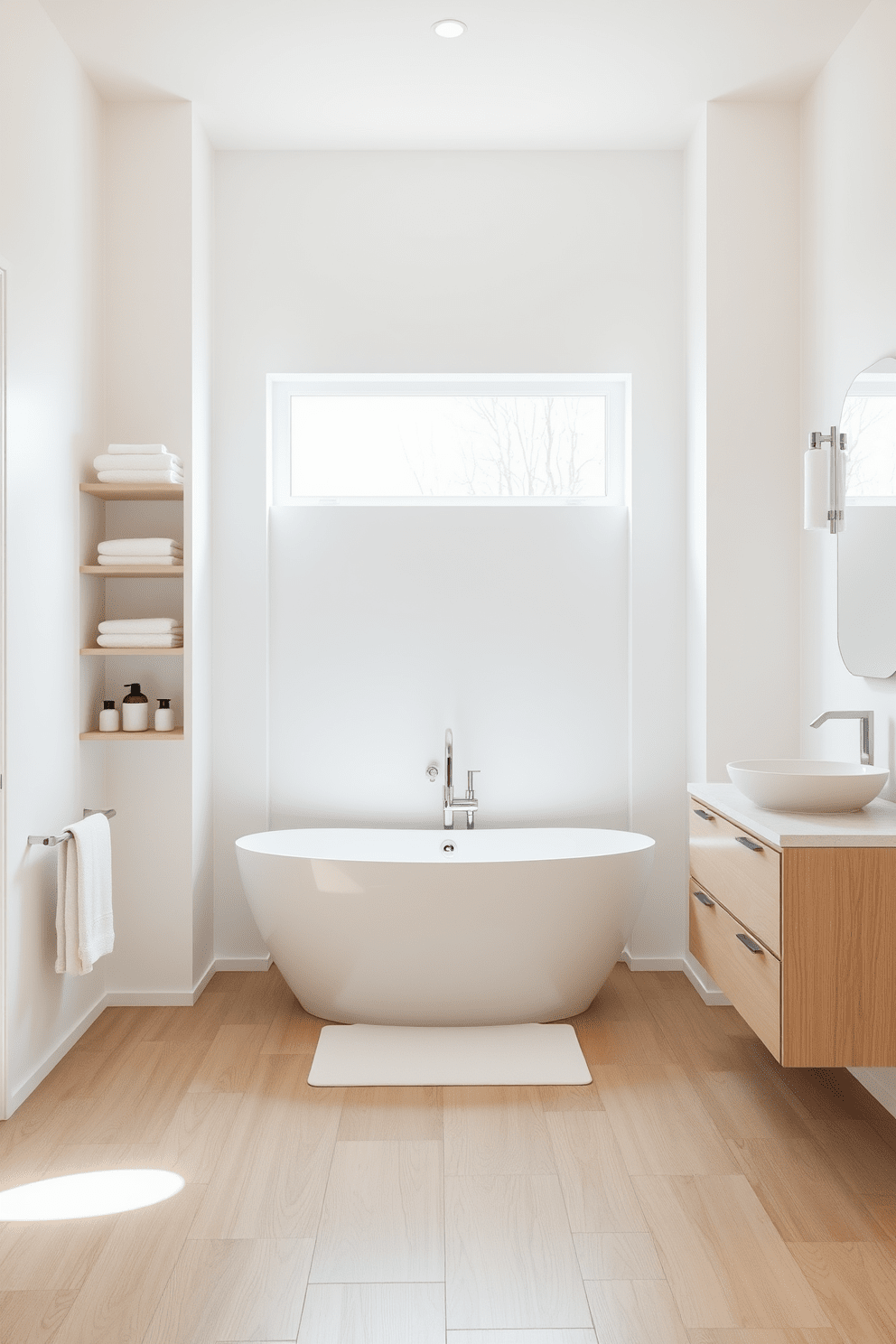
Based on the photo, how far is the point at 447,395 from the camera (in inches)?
157

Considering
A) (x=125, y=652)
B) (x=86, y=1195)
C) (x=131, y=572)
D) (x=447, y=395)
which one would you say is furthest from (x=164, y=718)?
(x=447, y=395)

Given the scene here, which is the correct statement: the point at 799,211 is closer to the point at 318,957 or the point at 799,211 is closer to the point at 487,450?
the point at 487,450

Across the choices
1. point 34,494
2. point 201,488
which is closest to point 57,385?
point 34,494

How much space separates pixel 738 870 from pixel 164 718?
194 centimetres

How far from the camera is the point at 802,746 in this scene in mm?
3473

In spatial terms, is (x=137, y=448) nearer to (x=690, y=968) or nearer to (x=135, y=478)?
(x=135, y=478)

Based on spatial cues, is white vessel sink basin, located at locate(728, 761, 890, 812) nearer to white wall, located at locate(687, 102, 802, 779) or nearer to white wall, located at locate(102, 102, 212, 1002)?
white wall, located at locate(687, 102, 802, 779)

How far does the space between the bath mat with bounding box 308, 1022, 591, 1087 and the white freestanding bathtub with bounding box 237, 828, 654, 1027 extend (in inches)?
2.2

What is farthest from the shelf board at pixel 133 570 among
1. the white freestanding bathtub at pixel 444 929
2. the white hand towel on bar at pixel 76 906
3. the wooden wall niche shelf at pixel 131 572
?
the white freestanding bathtub at pixel 444 929

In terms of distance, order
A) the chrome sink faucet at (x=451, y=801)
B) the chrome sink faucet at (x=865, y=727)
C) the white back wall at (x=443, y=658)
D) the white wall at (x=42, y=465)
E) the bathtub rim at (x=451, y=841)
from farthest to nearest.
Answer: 1. the white back wall at (x=443, y=658)
2. the chrome sink faucet at (x=451, y=801)
3. the bathtub rim at (x=451, y=841)
4. the chrome sink faucet at (x=865, y=727)
5. the white wall at (x=42, y=465)

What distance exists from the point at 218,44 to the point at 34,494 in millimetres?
1536

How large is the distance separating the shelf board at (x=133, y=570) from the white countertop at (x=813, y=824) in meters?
1.88

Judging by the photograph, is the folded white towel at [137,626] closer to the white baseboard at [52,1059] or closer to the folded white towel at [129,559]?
the folded white towel at [129,559]

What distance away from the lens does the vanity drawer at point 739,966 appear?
2371 mm
